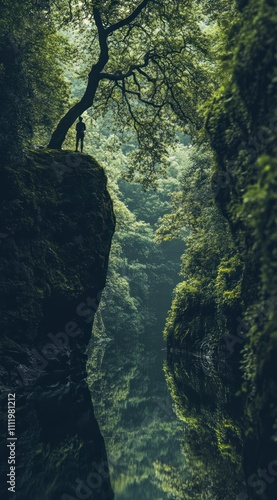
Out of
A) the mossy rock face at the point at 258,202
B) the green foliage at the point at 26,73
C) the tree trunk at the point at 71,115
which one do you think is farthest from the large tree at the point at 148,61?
the mossy rock face at the point at 258,202

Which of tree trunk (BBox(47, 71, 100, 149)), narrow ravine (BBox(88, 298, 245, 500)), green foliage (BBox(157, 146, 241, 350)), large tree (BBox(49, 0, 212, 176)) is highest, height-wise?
large tree (BBox(49, 0, 212, 176))

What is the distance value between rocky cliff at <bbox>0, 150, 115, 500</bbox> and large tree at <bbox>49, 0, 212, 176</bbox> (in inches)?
127

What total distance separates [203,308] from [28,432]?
15080 mm

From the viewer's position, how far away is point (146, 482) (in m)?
9.58

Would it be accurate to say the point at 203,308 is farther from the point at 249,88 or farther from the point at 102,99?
the point at 249,88

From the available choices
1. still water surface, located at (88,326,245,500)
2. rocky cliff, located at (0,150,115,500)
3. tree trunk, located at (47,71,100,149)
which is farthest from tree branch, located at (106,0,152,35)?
still water surface, located at (88,326,245,500)

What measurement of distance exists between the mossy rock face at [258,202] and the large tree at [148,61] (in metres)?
11.4

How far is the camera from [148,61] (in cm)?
2617

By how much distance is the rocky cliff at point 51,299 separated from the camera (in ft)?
40.1

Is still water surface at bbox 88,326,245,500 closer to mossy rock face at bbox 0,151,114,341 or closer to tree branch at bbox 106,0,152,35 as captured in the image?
mossy rock face at bbox 0,151,114,341

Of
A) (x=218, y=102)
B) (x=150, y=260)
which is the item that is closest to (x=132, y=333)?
(x=150, y=260)

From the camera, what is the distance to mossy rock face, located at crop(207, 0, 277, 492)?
8430 millimetres

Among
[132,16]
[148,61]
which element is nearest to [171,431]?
[132,16]

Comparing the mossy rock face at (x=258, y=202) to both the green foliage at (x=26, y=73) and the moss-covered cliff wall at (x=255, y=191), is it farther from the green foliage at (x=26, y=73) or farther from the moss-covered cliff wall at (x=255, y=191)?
the green foliage at (x=26, y=73)
